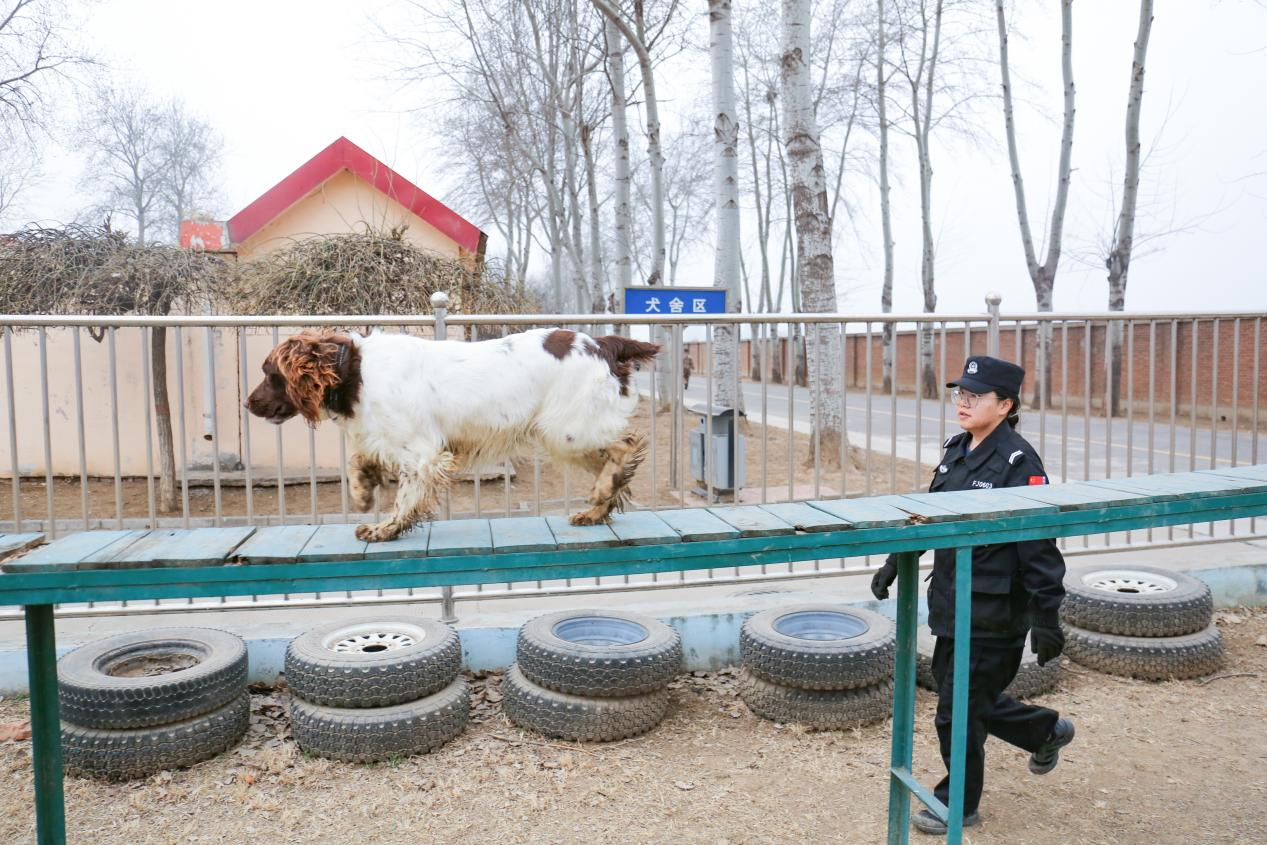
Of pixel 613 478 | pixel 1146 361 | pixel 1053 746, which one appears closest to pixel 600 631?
pixel 613 478

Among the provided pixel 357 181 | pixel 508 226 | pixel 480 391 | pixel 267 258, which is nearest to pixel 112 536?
pixel 480 391

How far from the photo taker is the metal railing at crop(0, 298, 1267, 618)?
4652mm

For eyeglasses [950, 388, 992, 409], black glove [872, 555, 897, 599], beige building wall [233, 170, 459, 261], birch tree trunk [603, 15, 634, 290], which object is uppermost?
birch tree trunk [603, 15, 634, 290]

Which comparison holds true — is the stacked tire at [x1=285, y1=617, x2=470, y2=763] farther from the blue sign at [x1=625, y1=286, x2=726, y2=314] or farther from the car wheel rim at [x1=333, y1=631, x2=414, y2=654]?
the blue sign at [x1=625, y1=286, x2=726, y2=314]

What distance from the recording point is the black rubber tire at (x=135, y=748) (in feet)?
11.5

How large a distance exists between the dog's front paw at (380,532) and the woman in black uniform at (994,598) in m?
1.91

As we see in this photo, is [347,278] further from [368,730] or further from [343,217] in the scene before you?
[368,730]

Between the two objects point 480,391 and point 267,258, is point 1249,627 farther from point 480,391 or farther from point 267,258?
point 267,258

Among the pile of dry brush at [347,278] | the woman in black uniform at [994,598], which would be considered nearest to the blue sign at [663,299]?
the pile of dry brush at [347,278]

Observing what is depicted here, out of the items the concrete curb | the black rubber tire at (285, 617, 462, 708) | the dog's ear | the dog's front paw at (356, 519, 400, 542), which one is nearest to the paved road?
the concrete curb

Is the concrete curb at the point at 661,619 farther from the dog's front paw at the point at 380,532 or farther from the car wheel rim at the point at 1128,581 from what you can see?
the dog's front paw at the point at 380,532

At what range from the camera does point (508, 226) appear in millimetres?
36688

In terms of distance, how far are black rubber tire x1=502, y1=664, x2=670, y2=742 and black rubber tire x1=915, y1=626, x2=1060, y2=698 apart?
1.44 m

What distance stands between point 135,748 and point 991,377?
3.75 meters
